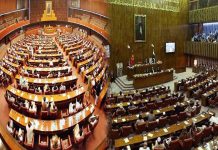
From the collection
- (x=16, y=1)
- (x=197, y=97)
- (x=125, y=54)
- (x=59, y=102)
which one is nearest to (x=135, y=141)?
(x=59, y=102)

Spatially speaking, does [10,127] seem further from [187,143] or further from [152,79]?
[152,79]

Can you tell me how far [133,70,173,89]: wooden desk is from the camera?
12.1 metres

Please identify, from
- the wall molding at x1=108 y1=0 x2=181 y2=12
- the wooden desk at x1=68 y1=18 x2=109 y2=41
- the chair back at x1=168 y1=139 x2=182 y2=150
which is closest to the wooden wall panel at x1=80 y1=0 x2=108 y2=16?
the wooden desk at x1=68 y1=18 x2=109 y2=41

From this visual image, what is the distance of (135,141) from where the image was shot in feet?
18.7

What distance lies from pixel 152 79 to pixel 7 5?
10453 millimetres

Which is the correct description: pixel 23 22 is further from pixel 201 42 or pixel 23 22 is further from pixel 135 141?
pixel 201 42

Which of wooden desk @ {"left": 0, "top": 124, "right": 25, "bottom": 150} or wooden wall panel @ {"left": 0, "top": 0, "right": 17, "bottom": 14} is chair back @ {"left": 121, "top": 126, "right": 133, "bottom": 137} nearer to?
wooden desk @ {"left": 0, "top": 124, "right": 25, "bottom": 150}

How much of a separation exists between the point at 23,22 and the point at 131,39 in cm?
1119

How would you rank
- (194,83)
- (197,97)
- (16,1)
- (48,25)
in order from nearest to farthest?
(16,1), (48,25), (197,97), (194,83)

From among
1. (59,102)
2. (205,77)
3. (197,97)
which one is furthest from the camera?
(205,77)

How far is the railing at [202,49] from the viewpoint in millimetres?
15780

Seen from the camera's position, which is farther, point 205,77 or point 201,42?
point 201,42

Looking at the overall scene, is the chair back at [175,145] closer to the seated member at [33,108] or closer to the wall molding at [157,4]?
the seated member at [33,108]

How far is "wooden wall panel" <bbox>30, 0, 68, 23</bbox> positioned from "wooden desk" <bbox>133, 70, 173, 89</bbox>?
904 centimetres
